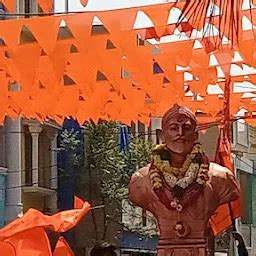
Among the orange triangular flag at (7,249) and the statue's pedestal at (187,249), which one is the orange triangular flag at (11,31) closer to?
the orange triangular flag at (7,249)

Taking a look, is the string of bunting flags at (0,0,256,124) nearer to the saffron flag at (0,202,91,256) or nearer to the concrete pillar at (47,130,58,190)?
the saffron flag at (0,202,91,256)

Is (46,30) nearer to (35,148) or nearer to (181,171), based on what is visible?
(181,171)

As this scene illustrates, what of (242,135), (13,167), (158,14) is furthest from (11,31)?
(242,135)

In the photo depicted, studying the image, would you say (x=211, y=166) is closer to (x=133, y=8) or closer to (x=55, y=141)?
(x=133, y=8)

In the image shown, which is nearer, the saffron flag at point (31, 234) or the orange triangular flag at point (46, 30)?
the orange triangular flag at point (46, 30)

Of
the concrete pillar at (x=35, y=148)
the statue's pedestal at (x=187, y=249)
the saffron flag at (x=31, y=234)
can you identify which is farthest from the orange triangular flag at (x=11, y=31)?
the concrete pillar at (x=35, y=148)

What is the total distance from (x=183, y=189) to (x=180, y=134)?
246 millimetres

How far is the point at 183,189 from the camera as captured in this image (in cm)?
396

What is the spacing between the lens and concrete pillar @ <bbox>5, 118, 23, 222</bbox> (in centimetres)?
1660

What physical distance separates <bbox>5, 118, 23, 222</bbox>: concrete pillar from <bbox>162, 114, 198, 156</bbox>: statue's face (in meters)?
12.7

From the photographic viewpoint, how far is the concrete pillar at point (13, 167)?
16603 millimetres

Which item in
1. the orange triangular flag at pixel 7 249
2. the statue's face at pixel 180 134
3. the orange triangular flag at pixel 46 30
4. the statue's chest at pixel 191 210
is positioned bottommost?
the orange triangular flag at pixel 7 249

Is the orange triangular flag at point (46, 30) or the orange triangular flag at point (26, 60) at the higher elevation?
the orange triangular flag at point (46, 30)

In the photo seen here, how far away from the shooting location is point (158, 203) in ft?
13.2
